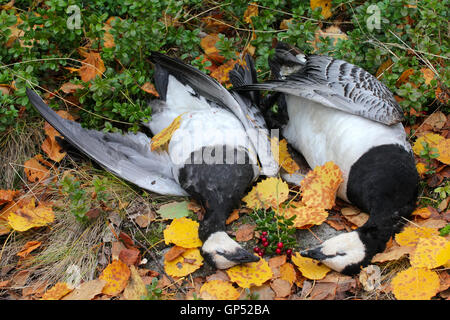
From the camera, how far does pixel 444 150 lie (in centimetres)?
364

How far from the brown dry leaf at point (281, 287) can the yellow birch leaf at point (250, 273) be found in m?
0.06

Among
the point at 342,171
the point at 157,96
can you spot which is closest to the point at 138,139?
the point at 157,96

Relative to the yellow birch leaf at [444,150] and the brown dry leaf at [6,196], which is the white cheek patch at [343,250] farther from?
the brown dry leaf at [6,196]

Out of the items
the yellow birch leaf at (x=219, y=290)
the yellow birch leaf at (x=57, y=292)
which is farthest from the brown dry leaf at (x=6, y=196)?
the yellow birch leaf at (x=219, y=290)

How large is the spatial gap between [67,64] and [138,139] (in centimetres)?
91

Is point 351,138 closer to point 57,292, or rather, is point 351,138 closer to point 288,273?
point 288,273

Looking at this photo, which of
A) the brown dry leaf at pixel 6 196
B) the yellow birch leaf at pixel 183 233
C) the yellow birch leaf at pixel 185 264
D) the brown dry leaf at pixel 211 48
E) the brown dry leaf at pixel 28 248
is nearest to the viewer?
the yellow birch leaf at pixel 185 264

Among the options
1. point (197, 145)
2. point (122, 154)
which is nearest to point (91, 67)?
point (122, 154)

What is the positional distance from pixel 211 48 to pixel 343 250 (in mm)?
2262

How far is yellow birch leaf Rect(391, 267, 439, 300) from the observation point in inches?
109

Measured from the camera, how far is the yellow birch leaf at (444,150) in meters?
3.58

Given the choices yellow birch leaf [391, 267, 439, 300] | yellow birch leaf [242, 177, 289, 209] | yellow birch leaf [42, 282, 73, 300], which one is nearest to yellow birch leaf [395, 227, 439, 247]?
yellow birch leaf [391, 267, 439, 300]

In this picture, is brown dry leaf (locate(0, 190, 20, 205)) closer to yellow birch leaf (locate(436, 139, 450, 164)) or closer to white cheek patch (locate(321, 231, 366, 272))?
white cheek patch (locate(321, 231, 366, 272))

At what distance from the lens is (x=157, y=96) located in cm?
415
